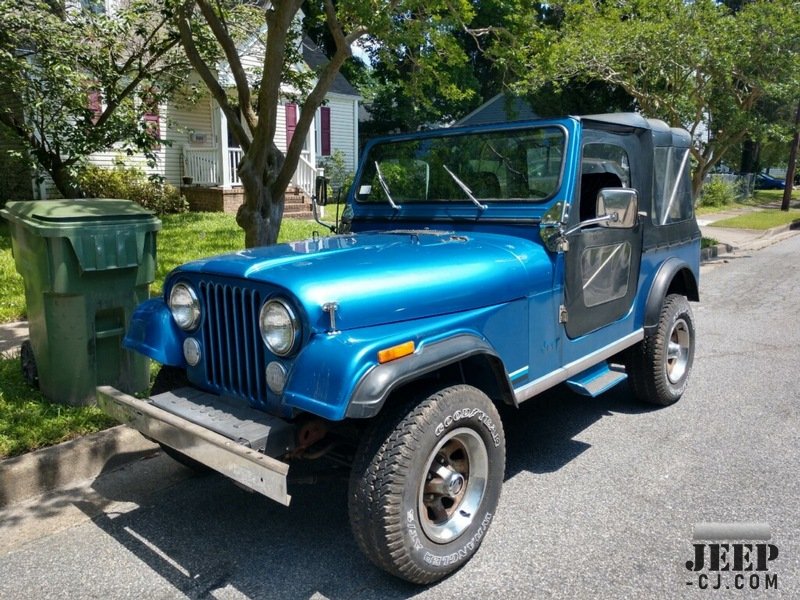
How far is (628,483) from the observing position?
3674 millimetres

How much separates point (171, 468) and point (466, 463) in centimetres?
188

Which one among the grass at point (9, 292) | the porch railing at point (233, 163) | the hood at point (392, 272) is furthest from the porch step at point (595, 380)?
the porch railing at point (233, 163)

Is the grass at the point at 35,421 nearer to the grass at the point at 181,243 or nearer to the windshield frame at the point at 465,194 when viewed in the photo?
the windshield frame at the point at 465,194

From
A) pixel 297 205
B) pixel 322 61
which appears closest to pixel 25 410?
pixel 297 205

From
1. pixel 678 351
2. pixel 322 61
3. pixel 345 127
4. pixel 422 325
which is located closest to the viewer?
pixel 422 325

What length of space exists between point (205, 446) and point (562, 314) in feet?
6.48

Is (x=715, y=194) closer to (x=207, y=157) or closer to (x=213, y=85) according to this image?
(x=207, y=157)

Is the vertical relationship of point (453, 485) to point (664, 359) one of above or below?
below

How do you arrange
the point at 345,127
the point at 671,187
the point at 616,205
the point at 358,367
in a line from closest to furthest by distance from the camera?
the point at 358,367
the point at 616,205
the point at 671,187
the point at 345,127

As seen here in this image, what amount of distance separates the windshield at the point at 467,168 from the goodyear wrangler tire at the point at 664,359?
1.55 m

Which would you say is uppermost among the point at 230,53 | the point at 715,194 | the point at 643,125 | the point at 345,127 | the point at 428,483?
the point at 345,127

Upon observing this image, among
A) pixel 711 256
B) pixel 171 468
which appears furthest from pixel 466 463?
pixel 711 256

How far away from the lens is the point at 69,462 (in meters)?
3.66

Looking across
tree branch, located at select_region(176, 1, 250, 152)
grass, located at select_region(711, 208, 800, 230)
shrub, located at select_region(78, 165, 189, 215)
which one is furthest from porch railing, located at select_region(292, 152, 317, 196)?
grass, located at select_region(711, 208, 800, 230)
